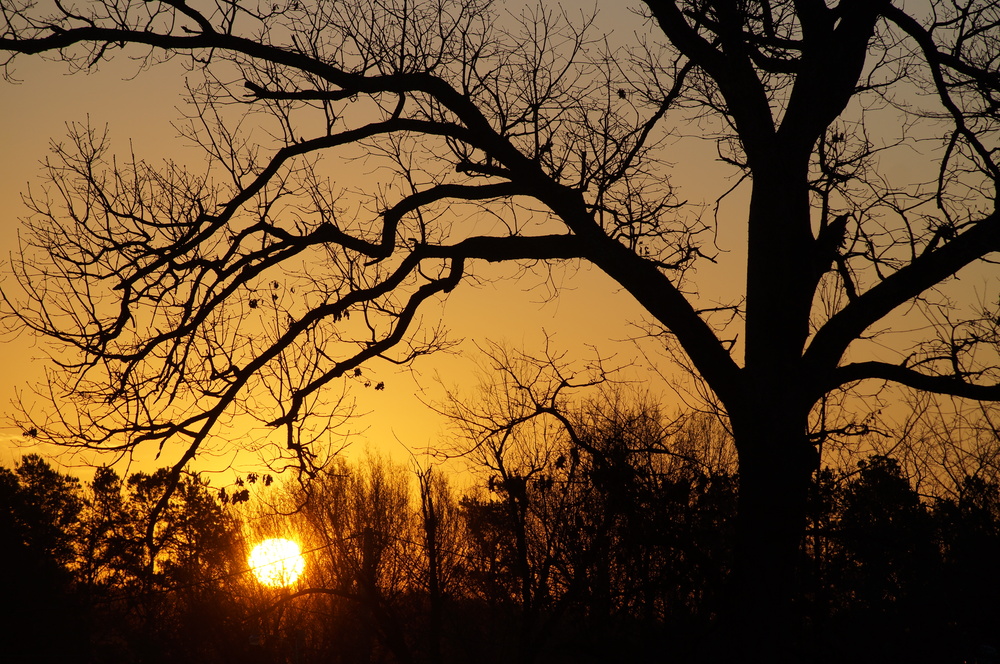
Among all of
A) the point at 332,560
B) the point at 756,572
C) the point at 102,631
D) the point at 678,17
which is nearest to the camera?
the point at 756,572

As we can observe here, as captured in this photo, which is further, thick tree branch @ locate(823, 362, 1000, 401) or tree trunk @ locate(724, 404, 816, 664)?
thick tree branch @ locate(823, 362, 1000, 401)

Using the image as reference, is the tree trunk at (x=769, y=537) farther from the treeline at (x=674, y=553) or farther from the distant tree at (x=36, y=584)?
the distant tree at (x=36, y=584)

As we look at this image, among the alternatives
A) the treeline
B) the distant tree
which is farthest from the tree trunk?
the distant tree

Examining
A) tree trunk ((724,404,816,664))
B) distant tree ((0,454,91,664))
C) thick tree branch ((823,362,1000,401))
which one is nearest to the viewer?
tree trunk ((724,404,816,664))

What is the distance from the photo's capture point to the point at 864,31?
5543 mm

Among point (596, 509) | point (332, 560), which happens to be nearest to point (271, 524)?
point (332, 560)

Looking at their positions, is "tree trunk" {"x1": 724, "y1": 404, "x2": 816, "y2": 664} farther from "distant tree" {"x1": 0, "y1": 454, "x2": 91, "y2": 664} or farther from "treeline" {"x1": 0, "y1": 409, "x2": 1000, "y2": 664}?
"distant tree" {"x1": 0, "y1": 454, "x2": 91, "y2": 664}

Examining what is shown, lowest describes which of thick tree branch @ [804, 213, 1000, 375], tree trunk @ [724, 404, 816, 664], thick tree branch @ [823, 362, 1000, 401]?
tree trunk @ [724, 404, 816, 664]

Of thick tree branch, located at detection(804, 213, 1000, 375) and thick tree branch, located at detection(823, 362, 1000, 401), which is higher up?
thick tree branch, located at detection(804, 213, 1000, 375)

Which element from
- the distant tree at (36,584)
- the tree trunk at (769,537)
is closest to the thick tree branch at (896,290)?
the tree trunk at (769,537)

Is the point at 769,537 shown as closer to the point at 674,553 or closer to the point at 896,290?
the point at 674,553

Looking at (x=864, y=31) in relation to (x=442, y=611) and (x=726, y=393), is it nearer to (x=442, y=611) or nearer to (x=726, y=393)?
(x=726, y=393)

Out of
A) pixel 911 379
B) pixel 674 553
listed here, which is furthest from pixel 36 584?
pixel 911 379

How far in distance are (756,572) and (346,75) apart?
4.40 m
